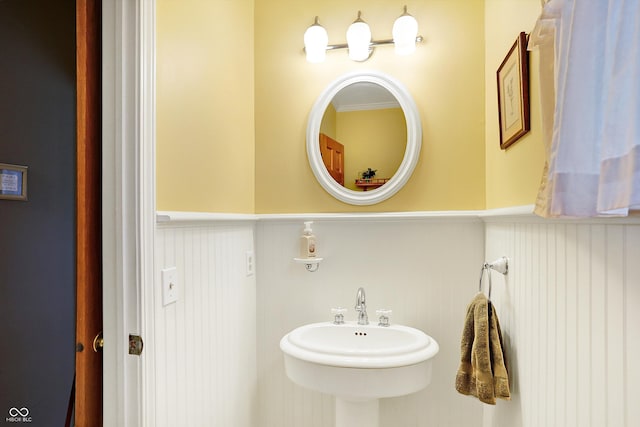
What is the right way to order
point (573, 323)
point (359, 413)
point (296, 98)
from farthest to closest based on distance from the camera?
1. point (296, 98)
2. point (359, 413)
3. point (573, 323)

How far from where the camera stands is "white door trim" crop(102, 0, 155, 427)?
1022 millimetres

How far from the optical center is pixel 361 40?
5.72 feet

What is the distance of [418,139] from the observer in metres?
1.76

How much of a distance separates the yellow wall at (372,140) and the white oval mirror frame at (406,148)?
3 cm

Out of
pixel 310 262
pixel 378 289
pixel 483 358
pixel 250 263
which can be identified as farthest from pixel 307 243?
pixel 483 358

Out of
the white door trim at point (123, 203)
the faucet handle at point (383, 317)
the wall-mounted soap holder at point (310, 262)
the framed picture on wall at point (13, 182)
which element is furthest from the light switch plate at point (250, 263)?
the framed picture on wall at point (13, 182)

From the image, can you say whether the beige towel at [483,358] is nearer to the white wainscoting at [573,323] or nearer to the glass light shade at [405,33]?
the white wainscoting at [573,323]

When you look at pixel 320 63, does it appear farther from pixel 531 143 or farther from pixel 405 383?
pixel 405 383

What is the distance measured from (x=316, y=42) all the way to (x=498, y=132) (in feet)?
3.04

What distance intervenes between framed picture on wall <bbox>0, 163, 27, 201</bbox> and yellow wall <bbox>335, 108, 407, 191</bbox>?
1.38m

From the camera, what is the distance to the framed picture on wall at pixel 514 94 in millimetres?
1150

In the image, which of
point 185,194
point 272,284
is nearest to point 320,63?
point 185,194

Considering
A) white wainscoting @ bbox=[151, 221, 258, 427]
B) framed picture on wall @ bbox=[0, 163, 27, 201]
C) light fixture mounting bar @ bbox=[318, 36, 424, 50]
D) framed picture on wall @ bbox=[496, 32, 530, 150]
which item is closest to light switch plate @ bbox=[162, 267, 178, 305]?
white wainscoting @ bbox=[151, 221, 258, 427]

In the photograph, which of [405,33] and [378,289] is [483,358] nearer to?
[378,289]
